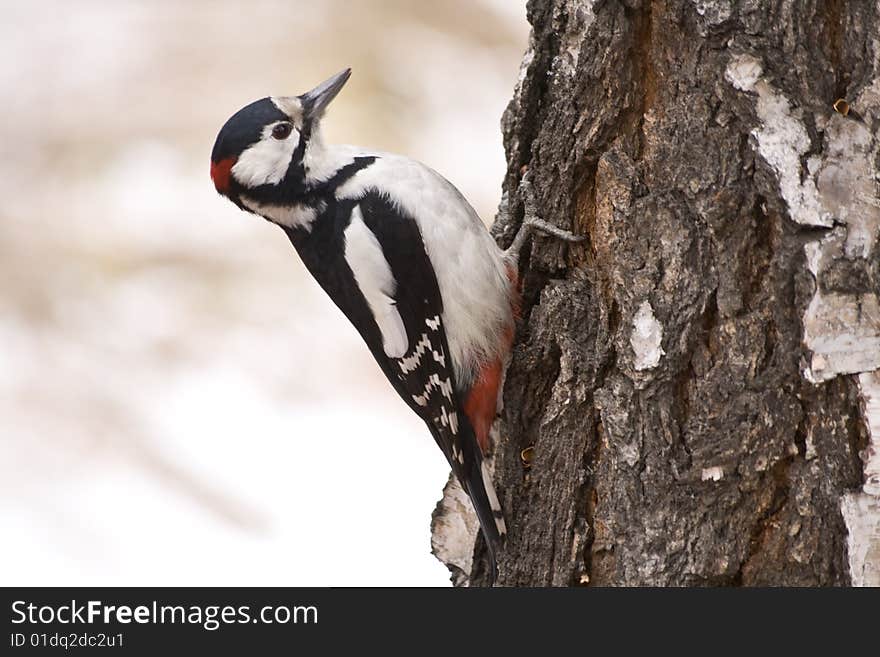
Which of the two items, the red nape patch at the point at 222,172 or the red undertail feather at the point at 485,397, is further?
the red nape patch at the point at 222,172

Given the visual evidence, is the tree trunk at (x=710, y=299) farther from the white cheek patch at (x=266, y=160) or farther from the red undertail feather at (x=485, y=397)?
the white cheek patch at (x=266, y=160)

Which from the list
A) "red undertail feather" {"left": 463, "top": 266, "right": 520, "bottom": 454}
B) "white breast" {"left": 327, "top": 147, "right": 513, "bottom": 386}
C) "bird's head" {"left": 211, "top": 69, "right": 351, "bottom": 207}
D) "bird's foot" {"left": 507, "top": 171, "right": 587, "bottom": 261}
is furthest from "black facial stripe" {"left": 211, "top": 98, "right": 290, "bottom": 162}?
"red undertail feather" {"left": 463, "top": 266, "right": 520, "bottom": 454}

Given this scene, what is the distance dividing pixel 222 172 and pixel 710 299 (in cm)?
114

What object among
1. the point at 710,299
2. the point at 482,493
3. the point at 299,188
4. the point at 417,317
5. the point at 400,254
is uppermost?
the point at 299,188

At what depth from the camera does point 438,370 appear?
2.14 meters

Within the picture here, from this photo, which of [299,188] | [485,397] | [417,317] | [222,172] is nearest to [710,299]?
[485,397]

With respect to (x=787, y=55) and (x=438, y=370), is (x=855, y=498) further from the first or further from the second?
(x=438, y=370)

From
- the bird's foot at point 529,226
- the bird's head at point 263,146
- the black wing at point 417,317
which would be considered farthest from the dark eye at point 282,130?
the bird's foot at point 529,226

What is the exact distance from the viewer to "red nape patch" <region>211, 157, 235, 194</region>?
2152 millimetres

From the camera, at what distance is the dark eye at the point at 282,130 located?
216 cm

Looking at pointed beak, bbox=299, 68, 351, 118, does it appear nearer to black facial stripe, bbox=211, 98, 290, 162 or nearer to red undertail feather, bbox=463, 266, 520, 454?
black facial stripe, bbox=211, 98, 290, 162

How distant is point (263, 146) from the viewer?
84.6 inches

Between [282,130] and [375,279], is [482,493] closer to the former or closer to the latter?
[375,279]

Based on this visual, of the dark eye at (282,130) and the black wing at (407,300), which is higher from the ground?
the dark eye at (282,130)
